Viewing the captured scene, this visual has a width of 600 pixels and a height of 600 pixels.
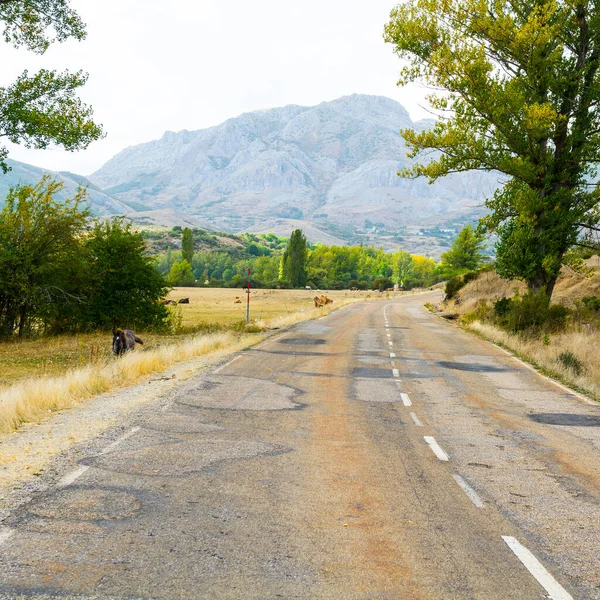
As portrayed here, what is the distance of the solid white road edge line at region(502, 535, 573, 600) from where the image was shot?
4.54m

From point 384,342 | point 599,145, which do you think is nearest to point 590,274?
point 599,145

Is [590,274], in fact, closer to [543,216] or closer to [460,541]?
[543,216]

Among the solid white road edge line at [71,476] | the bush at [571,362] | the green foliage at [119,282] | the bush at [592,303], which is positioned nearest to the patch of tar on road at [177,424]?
the solid white road edge line at [71,476]

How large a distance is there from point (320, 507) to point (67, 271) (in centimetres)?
2129

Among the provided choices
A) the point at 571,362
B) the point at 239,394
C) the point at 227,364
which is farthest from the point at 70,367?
the point at 571,362

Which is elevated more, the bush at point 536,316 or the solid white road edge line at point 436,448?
the bush at point 536,316

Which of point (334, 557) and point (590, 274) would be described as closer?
point (334, 557)

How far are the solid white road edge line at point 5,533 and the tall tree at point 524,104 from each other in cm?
2214

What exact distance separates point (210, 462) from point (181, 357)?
11.6 m

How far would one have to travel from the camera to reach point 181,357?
1905 centimetres

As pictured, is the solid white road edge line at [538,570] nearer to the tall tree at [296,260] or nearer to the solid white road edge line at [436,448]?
the solid white road edge line at [436,448]

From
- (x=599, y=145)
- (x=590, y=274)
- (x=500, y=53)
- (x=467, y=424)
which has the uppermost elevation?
(x=500, y=53)

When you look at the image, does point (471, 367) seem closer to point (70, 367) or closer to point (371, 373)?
point (371, 373)

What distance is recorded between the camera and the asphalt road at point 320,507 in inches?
179
